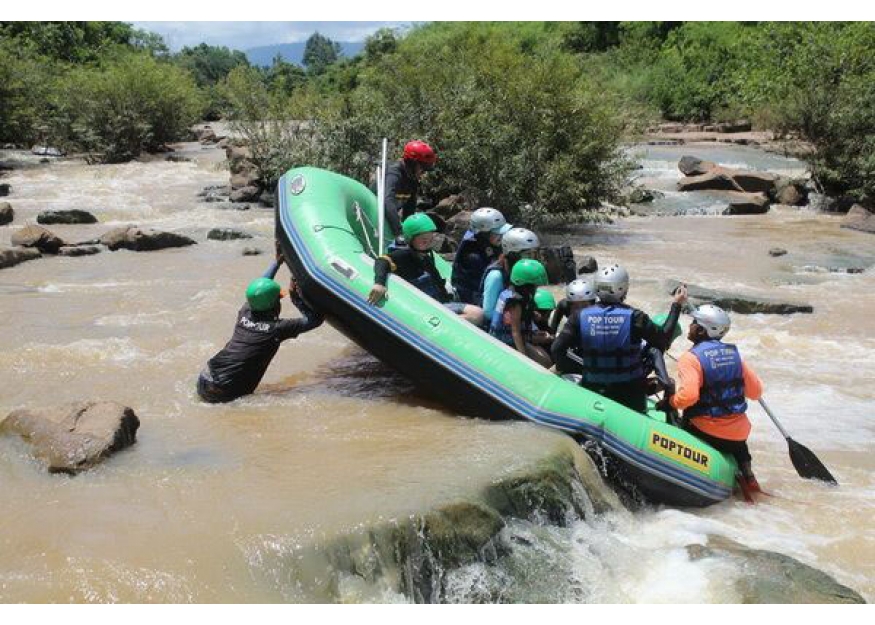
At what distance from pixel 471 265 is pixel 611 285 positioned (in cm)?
168

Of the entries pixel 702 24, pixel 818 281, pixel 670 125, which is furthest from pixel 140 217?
pixel 702 24

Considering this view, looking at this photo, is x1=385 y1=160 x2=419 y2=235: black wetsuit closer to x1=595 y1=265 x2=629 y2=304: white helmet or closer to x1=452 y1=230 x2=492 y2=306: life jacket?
x1=452 y1=230 x2=492 y2=306: life jacket

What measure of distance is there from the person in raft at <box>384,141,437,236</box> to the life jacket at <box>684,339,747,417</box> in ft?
9.54

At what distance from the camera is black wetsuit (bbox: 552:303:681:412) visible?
5293 millimetres

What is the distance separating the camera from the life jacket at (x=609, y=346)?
17.4 ft

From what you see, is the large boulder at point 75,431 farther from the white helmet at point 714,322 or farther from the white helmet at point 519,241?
the white helmet at point 714,322

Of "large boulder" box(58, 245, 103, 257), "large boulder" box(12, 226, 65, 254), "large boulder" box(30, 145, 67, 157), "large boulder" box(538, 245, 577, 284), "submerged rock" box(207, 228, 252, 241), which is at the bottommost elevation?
"large boulder" box(30, 145, 67, 157)

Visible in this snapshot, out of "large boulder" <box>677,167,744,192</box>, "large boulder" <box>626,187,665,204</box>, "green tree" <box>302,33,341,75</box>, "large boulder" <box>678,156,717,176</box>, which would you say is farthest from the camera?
"green tree" <box>302,33,341,75</box>

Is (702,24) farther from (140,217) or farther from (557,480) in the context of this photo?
(557,480)

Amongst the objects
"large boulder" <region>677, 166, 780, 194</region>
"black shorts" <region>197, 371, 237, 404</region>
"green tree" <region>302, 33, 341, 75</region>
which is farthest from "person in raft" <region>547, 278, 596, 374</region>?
"green tree" <region>302, 33, 341, 75</region>

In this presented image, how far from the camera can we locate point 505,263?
614 cm

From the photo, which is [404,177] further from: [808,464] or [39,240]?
[39,240]

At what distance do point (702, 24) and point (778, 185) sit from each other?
29731mm

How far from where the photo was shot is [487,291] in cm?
615
